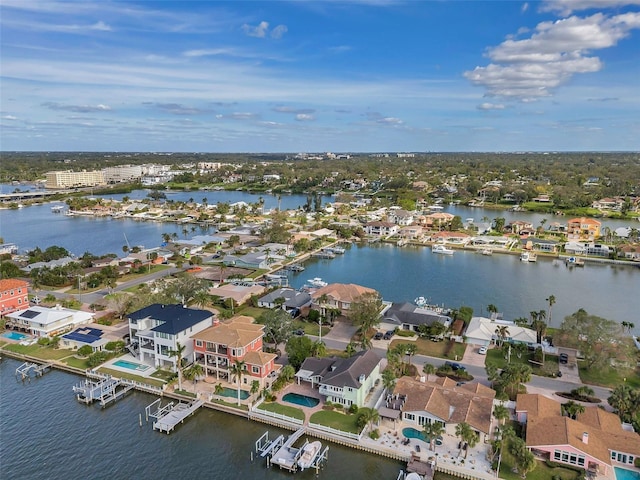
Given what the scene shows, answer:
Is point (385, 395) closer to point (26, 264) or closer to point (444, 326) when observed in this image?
point (444, 326)

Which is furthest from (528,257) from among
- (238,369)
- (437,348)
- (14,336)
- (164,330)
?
(14,336)

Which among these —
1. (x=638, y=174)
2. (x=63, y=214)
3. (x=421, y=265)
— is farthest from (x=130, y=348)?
(x=638, y=174)

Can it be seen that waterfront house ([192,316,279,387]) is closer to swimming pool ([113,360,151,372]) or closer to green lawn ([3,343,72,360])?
swimming pool ([113,360,151,372])

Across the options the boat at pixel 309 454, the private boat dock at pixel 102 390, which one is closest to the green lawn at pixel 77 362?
the private boat dock at pixel 102 390

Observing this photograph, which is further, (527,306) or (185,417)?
(527,306)

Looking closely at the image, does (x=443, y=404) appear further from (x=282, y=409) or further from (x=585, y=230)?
(x=585, y=230)
